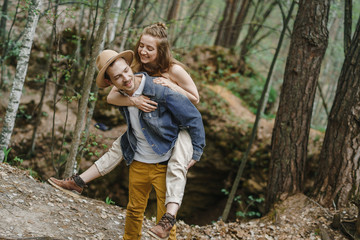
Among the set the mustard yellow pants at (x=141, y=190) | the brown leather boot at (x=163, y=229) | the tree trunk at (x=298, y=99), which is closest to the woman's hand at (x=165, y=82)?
the mustard yellow pants at (x=141, y=190)

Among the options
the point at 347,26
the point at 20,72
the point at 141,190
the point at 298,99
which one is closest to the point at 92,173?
the point at 141,190

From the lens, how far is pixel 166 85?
2641mm

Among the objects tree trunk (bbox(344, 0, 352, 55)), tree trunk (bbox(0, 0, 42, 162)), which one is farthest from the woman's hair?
tree trunk (bbox(344, 0, 352, 55))

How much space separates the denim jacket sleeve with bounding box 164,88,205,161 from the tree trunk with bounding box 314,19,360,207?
3180 millimetres

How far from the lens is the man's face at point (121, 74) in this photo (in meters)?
2.49

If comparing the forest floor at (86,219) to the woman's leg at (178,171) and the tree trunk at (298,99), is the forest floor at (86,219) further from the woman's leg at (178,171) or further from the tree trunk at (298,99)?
the woman's leg at (178,171)

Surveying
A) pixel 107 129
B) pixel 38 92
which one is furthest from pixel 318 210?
pixel 38 92

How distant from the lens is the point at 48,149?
8.05m

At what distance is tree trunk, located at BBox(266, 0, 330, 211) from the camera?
4.96 meters

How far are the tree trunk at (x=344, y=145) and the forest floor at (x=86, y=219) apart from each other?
1.12 ft

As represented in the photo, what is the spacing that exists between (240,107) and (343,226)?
5.90 meters

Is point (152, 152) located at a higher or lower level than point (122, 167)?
higher

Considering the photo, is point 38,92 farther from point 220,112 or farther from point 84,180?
point 84,180

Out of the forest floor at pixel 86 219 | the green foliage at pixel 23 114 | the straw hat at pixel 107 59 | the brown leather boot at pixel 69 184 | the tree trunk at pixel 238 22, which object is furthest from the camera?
the tree trunk at pixel 238 22
